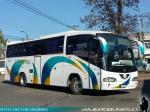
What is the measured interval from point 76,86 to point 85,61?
1.56 m

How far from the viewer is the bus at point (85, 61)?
62.2 ft

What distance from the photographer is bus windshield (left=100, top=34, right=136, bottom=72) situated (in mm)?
18969

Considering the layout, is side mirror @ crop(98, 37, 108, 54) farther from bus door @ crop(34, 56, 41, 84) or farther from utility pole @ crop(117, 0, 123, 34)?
utility pole @ crop(117, 0, 123, 34)

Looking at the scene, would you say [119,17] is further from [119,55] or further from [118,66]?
[118,66]

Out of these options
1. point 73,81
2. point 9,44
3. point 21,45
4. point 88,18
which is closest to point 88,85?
point 73,81

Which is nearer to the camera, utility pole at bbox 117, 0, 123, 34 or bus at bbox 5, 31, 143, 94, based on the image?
bus at bbox 5, 31, 143, 94

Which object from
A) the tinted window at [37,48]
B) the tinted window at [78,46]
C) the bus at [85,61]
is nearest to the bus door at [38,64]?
the bus at [85,61]

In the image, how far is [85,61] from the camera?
65.5ft

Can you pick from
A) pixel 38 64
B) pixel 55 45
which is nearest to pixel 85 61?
pixel 55 45

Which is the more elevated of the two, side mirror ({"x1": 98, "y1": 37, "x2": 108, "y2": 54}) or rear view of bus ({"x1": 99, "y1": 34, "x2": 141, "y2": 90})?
side mirror ({"x1": 98, "y1": 37, "x2": 108, "y2": 54})

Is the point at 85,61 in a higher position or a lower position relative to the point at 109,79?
higher

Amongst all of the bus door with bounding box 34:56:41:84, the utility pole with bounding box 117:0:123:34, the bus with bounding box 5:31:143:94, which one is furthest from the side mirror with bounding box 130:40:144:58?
the utility pole with bounding box 117:0:123:34

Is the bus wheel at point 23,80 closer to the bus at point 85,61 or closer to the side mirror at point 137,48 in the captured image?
the bus at point 85,61

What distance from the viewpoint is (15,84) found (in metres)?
30.2
